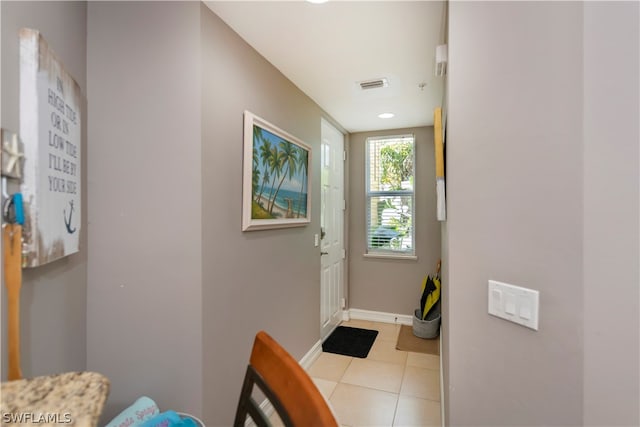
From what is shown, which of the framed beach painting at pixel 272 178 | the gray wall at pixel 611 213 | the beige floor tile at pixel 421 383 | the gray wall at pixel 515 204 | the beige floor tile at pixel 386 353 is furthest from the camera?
the beige floor tile at pixel 386 353

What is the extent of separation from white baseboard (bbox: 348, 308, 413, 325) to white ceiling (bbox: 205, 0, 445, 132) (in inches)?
98.2

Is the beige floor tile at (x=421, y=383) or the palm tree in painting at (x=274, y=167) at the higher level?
the palm tree in painting at (x=274, y=167)

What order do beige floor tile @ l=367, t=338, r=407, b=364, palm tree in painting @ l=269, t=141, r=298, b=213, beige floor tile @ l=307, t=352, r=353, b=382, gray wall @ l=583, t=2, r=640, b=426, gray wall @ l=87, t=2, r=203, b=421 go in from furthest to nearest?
1. beige floor tile @ l=367, t=338, r=407, b=364
2. beige floor tile @ l=307, t=352, r=353, b=382
3. palm tree in painting @ l=269, t=141, r=298, b=213
4. gray wall @ l=87, t=2, r=203, b=421
5. gray wall @ l=583, t=2, r=640, b=426

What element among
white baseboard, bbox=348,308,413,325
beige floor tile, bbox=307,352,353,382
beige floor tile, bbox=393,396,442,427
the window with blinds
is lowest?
beige floor tile, bbox=393,396,442,427

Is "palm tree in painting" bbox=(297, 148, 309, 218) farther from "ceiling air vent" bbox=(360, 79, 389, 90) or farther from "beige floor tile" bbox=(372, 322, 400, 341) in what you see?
"beige floor tile" bbox=(372, 322, 400, 341)

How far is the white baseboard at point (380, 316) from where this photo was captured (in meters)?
3.62

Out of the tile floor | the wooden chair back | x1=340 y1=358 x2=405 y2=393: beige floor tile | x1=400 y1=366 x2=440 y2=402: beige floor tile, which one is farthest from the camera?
x1=340 y1=358 x2=405 y2=393: beige floor tile

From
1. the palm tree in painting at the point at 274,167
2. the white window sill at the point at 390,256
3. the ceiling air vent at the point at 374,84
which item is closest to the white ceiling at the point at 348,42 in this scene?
the ceiling air vent at the point at 374,84

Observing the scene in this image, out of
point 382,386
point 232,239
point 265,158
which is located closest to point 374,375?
point 382,386

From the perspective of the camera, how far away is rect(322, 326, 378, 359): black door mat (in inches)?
114

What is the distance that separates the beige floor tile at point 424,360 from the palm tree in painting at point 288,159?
1969 mm

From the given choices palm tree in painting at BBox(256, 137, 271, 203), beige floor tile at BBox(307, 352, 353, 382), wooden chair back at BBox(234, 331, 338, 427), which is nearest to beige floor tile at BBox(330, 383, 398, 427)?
beige floor tile at BBox(307, 352, 353, 382)

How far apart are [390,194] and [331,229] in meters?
0.93

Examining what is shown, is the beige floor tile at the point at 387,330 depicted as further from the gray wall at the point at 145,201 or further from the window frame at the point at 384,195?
the gray wall at the point at 145,201
